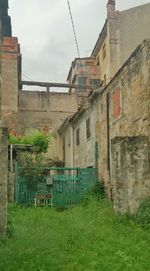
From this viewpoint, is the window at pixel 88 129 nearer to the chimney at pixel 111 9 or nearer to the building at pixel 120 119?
the building at pixel 120 119

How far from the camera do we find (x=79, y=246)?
7996 millimetres

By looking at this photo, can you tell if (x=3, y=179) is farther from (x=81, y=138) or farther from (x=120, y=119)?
(x=81, y=138)

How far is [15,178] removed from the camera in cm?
1642

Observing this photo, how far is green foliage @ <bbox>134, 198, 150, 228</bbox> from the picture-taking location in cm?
974

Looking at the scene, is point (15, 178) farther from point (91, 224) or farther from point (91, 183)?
point (91, 224)

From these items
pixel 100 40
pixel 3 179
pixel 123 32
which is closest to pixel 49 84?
pixel 100 40

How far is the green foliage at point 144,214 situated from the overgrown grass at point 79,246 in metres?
0.21

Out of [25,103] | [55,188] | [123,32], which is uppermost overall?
[123,32]

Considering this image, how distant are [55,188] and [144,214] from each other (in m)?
7.29

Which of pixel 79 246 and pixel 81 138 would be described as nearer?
pixel 79 246

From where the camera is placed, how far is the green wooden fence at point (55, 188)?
Answer: 16406 mm

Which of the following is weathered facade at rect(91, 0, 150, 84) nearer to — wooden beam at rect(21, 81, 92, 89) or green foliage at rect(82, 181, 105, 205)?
wooden beam at rect(21, 81, 92, 89)

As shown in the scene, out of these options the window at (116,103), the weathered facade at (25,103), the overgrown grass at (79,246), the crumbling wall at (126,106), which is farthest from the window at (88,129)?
the overgrown grass at (79,246)

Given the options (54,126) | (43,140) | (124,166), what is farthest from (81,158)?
(124,166)
